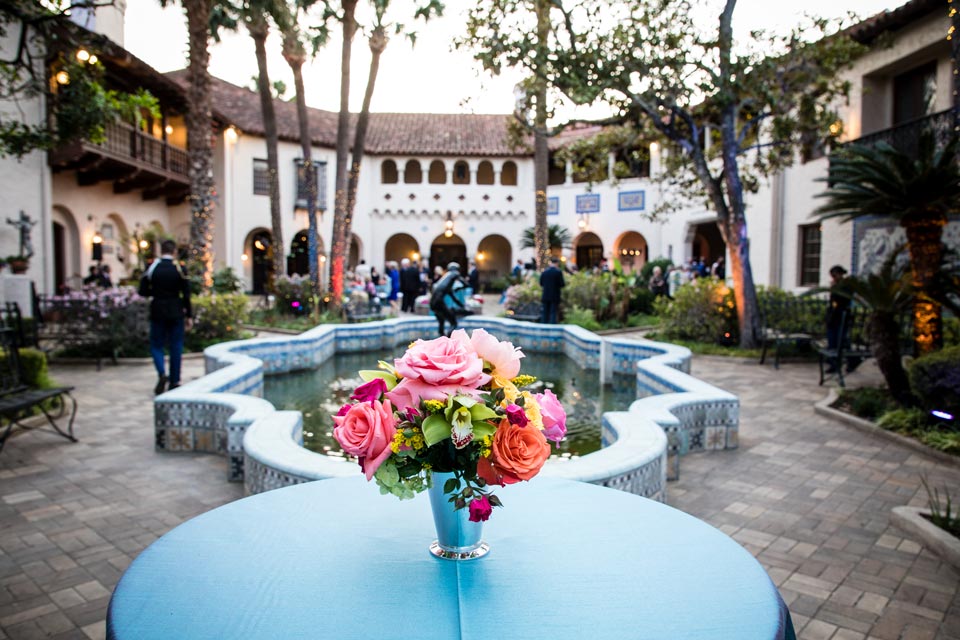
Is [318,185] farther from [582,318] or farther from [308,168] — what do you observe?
[582,318]

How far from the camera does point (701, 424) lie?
6.01 m

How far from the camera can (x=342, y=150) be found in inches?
703

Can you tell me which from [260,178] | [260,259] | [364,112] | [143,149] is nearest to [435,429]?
[364,112]

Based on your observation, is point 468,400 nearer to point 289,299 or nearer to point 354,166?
point 289,299

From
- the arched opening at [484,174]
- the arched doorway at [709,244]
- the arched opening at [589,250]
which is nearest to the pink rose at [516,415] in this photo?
the arched doorway at [709,244]

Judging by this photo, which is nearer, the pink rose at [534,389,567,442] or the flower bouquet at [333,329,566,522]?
the flower bouquet at [333,329,566,522]

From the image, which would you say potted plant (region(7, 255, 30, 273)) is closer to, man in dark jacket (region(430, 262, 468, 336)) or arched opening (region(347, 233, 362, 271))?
man in dark jacket (region(430, 262, 468, 336))

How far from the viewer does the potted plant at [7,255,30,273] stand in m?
13.0

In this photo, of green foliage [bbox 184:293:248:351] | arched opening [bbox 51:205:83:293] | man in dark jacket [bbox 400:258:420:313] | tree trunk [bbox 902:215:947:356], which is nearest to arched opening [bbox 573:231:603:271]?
man in dark jacket [bbox 400:258:420:313]

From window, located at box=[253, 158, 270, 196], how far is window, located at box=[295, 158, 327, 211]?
4.70ft

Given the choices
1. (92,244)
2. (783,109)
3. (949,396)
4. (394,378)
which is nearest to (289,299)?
(92,244)

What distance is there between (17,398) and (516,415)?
5336 millimetres

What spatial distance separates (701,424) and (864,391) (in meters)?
2.60

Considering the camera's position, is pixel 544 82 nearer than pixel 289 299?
Yes
